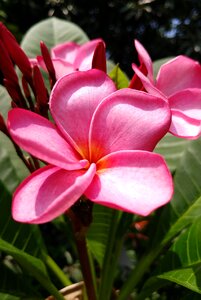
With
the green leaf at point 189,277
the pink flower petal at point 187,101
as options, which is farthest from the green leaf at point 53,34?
the green leaf at point 189,277

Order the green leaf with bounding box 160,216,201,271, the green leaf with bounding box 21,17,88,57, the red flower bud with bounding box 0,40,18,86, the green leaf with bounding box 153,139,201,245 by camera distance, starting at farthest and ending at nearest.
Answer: the green leaf with bounding box 21,17,88,57
the green leaf with bounding box 153,139,201,245
the green leaf with bounding box 160,216,201,271
the red flower bud with bounding box 0,40,18,86

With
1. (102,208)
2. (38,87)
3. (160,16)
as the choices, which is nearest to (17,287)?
(102,208)

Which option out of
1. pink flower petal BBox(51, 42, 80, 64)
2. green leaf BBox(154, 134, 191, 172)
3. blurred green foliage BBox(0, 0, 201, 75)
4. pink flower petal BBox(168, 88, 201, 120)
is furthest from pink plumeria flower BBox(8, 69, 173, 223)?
blurred green foliage BBox(0, 0, 201, 75)

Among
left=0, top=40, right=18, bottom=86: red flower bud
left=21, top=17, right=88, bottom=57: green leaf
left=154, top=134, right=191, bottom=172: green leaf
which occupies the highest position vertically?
left=0, top=40, right=18, bottom=86: red flower bud

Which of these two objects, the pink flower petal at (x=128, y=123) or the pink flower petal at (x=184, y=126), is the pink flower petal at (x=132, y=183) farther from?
the pink flower petal at (x=184, y=126)

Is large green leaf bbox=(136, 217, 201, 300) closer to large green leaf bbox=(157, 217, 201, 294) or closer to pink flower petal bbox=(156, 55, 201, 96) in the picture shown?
large green leaf bbox=(157, 217, 201, 294)

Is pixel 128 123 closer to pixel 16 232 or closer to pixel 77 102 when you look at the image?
pixel 77 102
